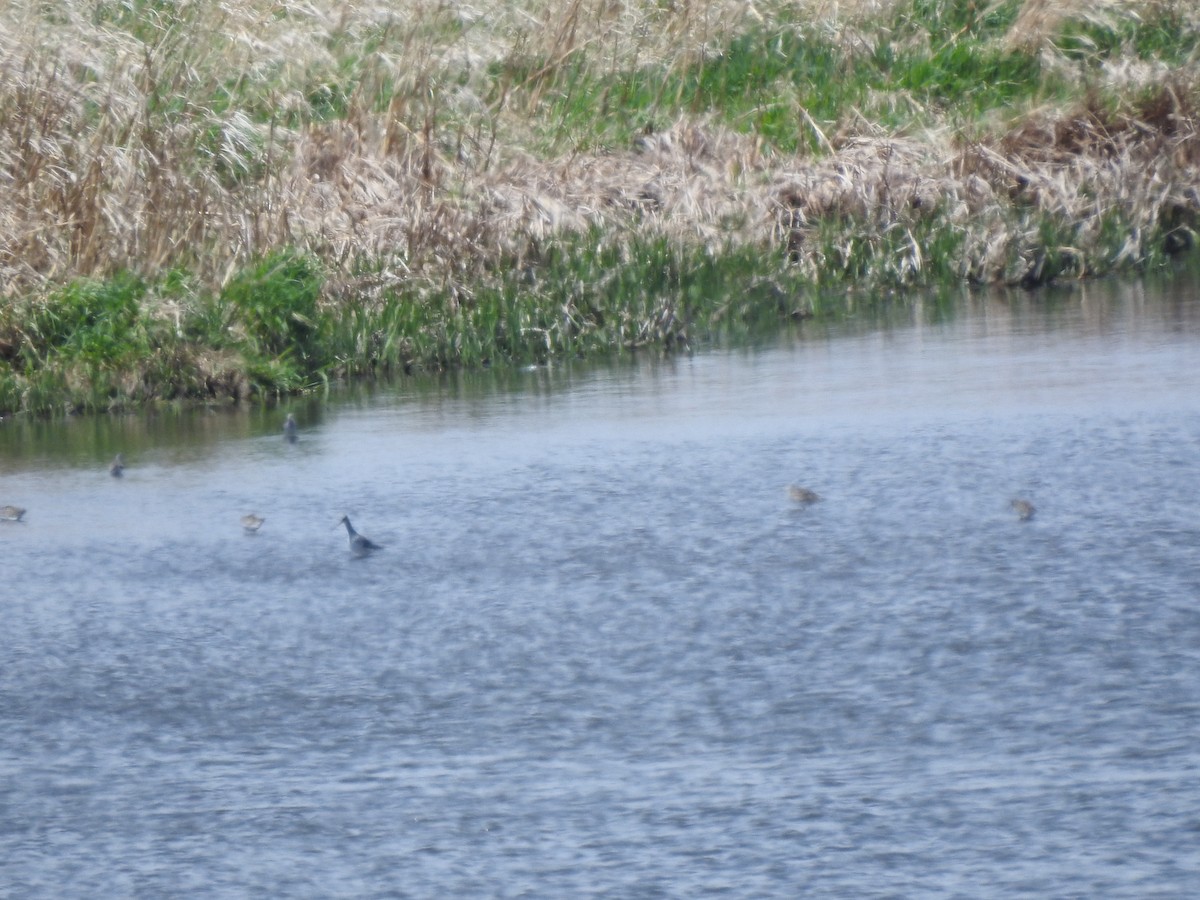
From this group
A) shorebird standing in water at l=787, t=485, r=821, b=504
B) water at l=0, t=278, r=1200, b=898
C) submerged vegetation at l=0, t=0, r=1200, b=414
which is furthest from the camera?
submerged vegetation at l=0, t=0, r=1200, b=414

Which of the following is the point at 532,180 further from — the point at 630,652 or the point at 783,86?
the point at 630,652

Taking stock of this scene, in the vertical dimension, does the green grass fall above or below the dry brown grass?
above

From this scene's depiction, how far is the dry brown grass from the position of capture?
40.0ft

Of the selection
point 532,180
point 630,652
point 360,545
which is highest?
point 532,180

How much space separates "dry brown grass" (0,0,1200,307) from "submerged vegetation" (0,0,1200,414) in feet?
0.09

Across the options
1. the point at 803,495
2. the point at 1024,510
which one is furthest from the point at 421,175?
the point at 1024,510

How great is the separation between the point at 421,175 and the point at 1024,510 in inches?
304

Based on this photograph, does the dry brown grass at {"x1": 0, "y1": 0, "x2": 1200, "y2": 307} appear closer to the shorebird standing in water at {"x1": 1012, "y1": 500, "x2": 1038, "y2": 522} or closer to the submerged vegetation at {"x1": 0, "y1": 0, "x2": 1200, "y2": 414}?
the submerged vegetation at {"x1": 0, "y1": 0, "x2": 1200, "y2": 414}

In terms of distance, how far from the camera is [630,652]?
540cm

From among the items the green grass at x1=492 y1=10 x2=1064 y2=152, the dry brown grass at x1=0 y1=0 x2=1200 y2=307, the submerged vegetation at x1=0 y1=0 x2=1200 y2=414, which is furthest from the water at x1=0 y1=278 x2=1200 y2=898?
the green grass at x1=492 y1=10 x2=1064 y2=152

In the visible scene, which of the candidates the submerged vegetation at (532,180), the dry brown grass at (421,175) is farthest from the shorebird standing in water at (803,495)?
the dry brown grass at (421,175)

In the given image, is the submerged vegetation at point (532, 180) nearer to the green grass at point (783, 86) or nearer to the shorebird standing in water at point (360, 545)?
the green grass at point (783, 86)

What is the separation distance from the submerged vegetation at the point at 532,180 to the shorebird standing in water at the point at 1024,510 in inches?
192

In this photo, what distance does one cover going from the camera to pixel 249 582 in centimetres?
645
